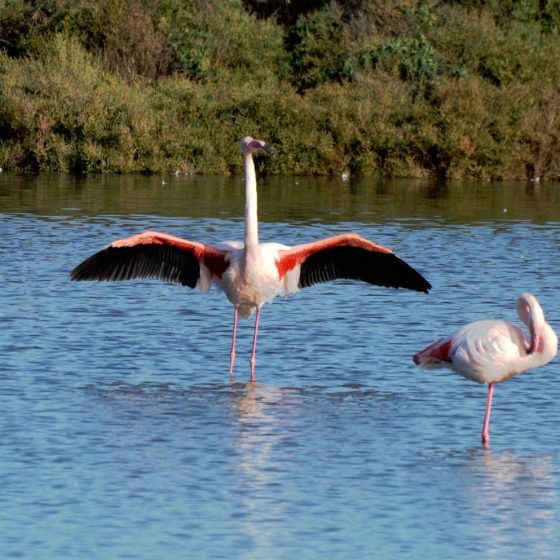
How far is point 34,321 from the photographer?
11.7m

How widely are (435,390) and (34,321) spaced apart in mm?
3838

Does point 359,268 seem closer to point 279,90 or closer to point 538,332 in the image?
point 538,332

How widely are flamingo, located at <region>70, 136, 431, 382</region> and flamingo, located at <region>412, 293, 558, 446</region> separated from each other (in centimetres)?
190

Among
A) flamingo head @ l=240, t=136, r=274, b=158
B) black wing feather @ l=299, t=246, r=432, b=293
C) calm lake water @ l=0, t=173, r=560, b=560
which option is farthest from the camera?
black wing feather @ l=299, t=246, r=432, b=293

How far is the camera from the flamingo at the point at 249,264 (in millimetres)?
9930

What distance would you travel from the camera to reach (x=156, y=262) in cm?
1039

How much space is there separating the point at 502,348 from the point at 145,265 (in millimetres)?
3342

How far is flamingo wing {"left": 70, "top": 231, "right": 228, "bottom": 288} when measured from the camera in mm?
10070

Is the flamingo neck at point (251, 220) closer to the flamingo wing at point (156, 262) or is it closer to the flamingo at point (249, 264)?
Answer: the flamingo at point (249, 264)

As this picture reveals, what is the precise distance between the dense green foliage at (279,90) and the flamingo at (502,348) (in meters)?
22.1

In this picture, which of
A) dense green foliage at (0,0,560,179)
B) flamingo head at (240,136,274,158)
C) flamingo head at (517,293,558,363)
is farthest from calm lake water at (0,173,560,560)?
dense green foliage at (0,0,560,179)

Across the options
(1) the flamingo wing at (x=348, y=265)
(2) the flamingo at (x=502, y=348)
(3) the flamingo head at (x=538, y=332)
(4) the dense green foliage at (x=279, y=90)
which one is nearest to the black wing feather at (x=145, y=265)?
(1) the flamingo wing at (x=348, y=265)

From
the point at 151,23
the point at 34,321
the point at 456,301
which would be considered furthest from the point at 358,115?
the point at 34,321

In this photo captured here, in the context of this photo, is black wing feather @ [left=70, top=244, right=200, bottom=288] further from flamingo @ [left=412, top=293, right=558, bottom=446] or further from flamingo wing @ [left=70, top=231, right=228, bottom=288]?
flamingo @ [left=412, top=293, right=558, bottom=446]
